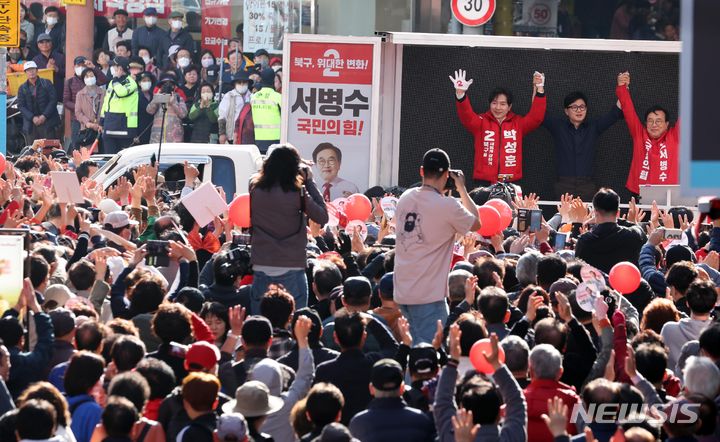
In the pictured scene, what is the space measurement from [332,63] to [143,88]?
9.10 metres

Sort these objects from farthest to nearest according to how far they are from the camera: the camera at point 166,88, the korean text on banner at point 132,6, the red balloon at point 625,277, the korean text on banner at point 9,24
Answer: the korean text on banner at point 132,6, the camera at point 166,88, the korean text on banner at point 9,24, the red balloon at point 625,277

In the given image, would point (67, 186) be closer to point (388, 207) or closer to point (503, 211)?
point (388, 207)

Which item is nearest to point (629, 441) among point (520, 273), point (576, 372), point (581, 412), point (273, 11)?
point (581, 412)

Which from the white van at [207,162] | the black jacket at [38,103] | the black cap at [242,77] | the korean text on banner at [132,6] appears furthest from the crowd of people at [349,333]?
the korean text on banner at [132,6]

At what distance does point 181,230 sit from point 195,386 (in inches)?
175

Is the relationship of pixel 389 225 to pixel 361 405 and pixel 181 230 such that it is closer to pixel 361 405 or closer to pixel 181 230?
pixel 181 230

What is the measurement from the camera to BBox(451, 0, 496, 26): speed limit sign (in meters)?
19.9

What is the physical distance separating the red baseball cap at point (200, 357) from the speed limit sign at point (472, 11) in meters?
13.3

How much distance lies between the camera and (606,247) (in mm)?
10336

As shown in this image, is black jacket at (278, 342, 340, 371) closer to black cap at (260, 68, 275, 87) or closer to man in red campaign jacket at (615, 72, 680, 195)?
man in red campaign jacket at (615, 72, 680, 195)

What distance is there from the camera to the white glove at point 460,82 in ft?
50.9

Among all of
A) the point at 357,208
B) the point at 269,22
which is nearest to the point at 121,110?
the point at 269,22

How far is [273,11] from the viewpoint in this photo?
2555 centimetres

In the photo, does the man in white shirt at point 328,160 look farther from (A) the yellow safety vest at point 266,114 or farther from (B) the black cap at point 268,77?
(B) the black cap at point 268,77
